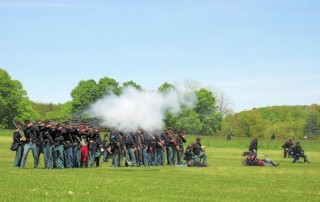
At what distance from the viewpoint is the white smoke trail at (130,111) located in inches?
1162

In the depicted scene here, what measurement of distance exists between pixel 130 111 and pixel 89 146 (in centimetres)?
264

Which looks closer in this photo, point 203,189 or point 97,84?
point 203,189

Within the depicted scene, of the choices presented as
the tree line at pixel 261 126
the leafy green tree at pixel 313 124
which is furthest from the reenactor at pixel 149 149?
the leafy green tree at pixel 313 124

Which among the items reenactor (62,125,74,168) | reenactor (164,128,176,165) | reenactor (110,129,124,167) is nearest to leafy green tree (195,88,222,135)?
reenactor (164,128,176,165)

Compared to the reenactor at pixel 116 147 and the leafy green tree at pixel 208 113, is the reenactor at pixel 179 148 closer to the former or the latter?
the reenactor at pixel 116 147

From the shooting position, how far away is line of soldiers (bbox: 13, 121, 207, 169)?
25797mm

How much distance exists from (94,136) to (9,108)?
97502 mm

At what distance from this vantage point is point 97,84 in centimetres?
10288

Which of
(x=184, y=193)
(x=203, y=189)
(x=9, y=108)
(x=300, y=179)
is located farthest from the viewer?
(x=9, y=108)

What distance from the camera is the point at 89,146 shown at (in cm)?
2888

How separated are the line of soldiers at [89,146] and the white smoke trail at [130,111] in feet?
1.49

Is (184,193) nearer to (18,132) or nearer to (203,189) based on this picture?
(203,189)

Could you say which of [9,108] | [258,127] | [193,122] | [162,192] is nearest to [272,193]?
[162,192]

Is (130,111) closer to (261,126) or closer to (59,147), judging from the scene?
(59,147)
